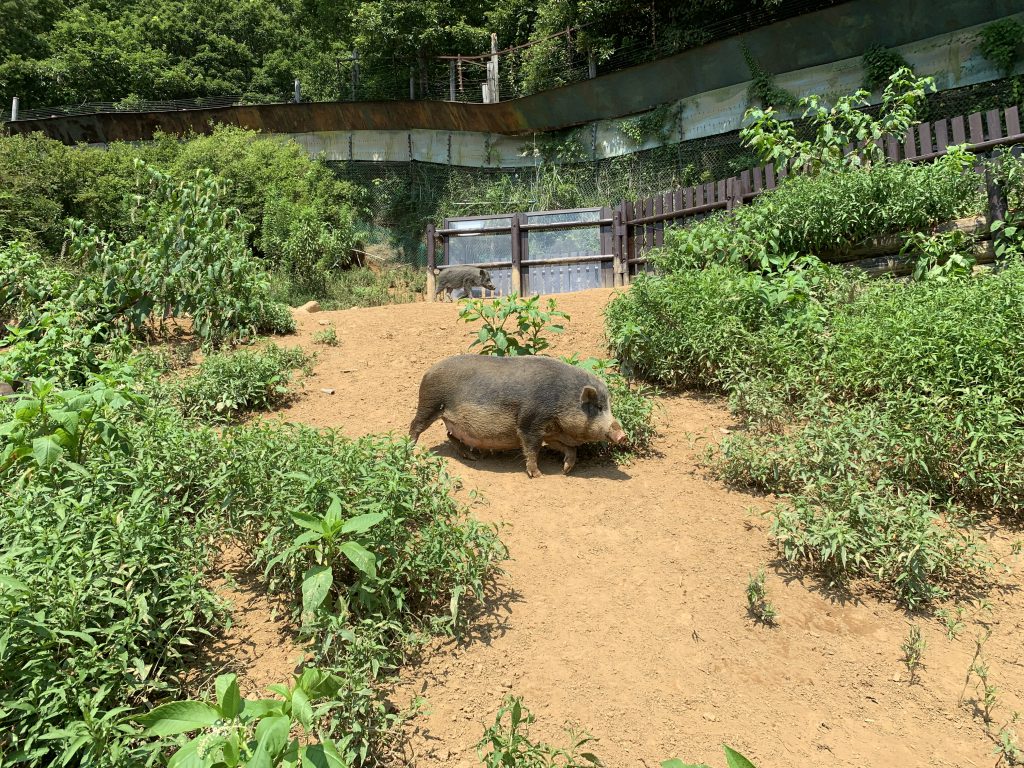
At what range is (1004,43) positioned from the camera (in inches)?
527

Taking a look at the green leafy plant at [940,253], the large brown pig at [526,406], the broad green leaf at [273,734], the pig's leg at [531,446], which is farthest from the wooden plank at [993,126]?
the broad green leaf at [273,734]

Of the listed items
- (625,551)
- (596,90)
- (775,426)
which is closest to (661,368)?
(775,426)

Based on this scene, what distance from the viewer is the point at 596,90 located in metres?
18.8

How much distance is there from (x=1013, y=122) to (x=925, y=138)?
2.65 ft

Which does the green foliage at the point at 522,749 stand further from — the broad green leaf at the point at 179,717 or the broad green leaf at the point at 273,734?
the broad green leaf at the point at 179,717

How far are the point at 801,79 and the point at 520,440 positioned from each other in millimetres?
15057

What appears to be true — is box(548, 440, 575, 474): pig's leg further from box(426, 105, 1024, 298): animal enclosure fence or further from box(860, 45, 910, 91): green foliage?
box(860, 45, 910, 91): green foliage

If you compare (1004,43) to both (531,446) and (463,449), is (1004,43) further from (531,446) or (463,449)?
(463,449)

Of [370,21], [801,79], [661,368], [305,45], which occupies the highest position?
[305,45]

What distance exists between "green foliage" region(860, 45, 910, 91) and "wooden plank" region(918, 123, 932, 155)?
8.00m

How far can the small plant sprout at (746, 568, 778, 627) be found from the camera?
3.52 metres

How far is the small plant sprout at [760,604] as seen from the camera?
3520 millimetres

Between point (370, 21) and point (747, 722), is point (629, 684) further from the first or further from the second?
point (370, 21)

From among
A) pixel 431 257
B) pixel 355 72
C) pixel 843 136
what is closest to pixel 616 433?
pixel 843 136
